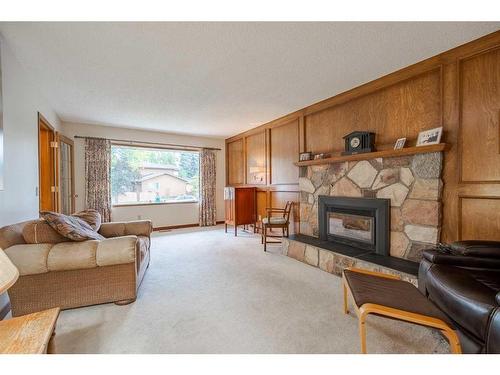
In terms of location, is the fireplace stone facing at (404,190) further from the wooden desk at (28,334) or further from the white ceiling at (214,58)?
the wooden desk at (28,334)

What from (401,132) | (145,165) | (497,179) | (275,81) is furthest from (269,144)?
(497,179)

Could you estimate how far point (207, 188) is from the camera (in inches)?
236

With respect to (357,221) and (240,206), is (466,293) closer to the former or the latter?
(357,221)

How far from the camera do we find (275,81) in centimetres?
284

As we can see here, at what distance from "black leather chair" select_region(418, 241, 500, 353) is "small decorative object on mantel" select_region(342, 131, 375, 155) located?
1.48 m

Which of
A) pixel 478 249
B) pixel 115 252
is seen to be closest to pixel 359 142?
pixel 478 249

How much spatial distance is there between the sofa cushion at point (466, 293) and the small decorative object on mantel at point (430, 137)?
1.26 meters

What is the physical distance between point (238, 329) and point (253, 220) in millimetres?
3567

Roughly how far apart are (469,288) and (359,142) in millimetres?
2024

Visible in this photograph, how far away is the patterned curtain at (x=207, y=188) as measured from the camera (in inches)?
233

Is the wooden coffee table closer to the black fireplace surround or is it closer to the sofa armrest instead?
the black fireplace surround

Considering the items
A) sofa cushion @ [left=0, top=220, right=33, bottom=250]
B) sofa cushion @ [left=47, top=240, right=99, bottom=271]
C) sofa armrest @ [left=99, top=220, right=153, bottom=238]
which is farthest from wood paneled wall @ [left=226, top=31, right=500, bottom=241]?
sofa cushion @ [left=0, top=220, right=33, bottom=250]
